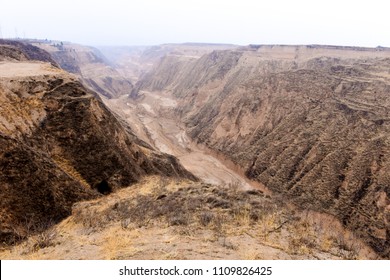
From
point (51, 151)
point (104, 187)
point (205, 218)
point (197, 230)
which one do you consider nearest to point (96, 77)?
point (51, 151)

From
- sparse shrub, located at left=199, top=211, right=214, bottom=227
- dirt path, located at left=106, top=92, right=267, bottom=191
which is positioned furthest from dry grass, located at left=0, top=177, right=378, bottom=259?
dirt path, located at left=106, top=92, right=267, bottom=191

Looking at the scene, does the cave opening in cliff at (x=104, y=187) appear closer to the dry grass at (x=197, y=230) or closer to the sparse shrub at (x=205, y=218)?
the dry grass at (x=197, y=230)

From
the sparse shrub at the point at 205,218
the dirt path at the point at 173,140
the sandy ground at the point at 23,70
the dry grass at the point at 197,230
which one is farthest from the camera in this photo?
the dirt path at the point at 173,140

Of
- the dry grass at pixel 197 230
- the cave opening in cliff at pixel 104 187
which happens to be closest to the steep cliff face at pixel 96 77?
the cave opening in cliff at pixel 104 187

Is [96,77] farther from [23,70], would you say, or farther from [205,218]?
[205,218]

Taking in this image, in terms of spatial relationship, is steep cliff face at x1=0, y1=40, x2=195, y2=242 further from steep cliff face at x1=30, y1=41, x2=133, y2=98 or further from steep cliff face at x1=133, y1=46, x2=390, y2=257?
steep cliff face at x1=30, y1=41, x2=133, y2=98

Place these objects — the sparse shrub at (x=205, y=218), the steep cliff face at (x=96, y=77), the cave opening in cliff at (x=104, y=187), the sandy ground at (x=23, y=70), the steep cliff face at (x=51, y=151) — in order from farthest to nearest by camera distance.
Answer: the steep cliff face at (x=96, y=77) < the sandy ground at (x=23, y=70) < the cave opening in cliff at (x=104, y=187) < the steep cliff face at (x=51, y=151) < the sparse shrub at (x=205, y=218)

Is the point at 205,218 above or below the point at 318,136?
above

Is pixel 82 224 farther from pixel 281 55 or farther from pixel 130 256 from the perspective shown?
pixel 281 55
